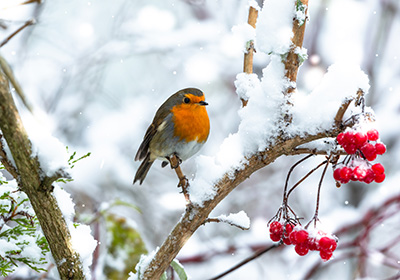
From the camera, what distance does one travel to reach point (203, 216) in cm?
121

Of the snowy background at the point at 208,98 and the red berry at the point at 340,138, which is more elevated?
the snowy background at the point at 208,98

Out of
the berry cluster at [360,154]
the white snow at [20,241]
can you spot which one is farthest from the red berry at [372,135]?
the white snow at [20,241]

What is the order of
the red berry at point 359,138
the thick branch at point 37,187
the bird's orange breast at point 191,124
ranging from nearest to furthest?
the thick branch at point 37,187 < the red berry at point 359,138 < the bird's orange breast at point 191,124

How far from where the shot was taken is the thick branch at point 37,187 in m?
0.86

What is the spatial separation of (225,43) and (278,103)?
492 centimetres

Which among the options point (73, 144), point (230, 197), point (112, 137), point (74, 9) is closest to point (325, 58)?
point (230, 197)

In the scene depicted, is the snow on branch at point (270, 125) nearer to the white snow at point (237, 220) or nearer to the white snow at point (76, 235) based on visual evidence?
the white snow at point (237, 220)

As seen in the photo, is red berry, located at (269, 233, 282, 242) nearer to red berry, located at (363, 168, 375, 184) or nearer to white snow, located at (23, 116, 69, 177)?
red berry, located at (363, 168, 375, 184)

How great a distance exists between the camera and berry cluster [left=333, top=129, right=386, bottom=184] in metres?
1.09

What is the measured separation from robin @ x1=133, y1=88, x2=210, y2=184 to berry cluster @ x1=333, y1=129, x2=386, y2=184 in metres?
1.28

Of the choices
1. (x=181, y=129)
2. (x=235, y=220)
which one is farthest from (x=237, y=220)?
(x=181, y=129)

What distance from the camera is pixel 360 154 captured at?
1.20 meters

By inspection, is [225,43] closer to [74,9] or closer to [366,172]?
[74,9]

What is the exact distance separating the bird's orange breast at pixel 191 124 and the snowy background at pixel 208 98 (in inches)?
77.8
